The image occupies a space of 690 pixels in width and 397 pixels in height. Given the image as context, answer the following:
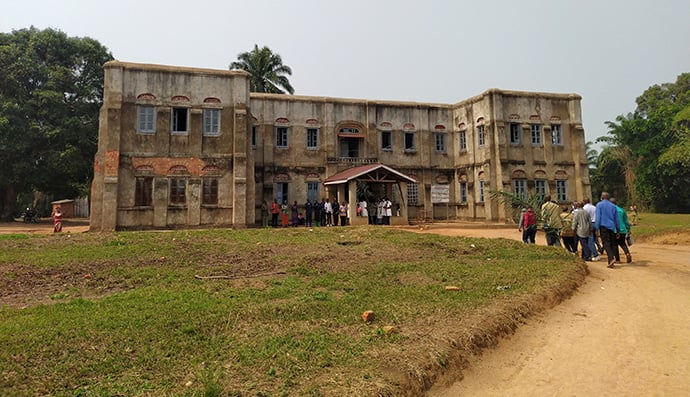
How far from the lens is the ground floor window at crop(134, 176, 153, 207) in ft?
65.9

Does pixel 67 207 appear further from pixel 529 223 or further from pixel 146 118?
pixel 529 223

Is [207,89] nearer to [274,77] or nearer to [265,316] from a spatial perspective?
[274,77]

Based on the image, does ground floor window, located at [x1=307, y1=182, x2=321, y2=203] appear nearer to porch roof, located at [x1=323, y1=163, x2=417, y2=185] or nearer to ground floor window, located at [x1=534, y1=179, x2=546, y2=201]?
porch roof, located at [x1=323, y1=163, x2=417, y2=185]

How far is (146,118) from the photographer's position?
20.6 meters

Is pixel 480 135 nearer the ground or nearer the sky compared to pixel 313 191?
nearer the sky

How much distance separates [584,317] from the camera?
6.78 m

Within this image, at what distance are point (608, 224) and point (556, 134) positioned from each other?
63.2ft

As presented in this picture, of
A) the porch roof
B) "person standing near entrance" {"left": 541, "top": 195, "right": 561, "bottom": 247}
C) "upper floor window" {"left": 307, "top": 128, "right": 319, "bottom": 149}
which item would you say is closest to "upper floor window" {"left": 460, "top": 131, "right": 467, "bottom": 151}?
the porch roof

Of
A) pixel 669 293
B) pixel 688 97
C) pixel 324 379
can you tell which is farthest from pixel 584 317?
pixel 688 97

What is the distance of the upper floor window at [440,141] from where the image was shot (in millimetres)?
28750

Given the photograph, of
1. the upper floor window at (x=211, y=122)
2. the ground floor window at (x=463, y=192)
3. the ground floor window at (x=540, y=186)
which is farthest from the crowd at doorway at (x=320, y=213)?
the ground floor window at (x=540, y=186)

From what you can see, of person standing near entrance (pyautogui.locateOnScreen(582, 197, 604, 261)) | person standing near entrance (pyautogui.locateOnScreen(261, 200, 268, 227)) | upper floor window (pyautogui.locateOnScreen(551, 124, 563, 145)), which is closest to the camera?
person standing near entrance (pyautogui.locateOnScreen(582, 197, 604, 261))

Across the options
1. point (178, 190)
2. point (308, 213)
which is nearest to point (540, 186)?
point (308, 213)

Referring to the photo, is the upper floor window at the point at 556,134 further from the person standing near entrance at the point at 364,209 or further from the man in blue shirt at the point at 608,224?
the man in blue shirt at the point at 608,224
